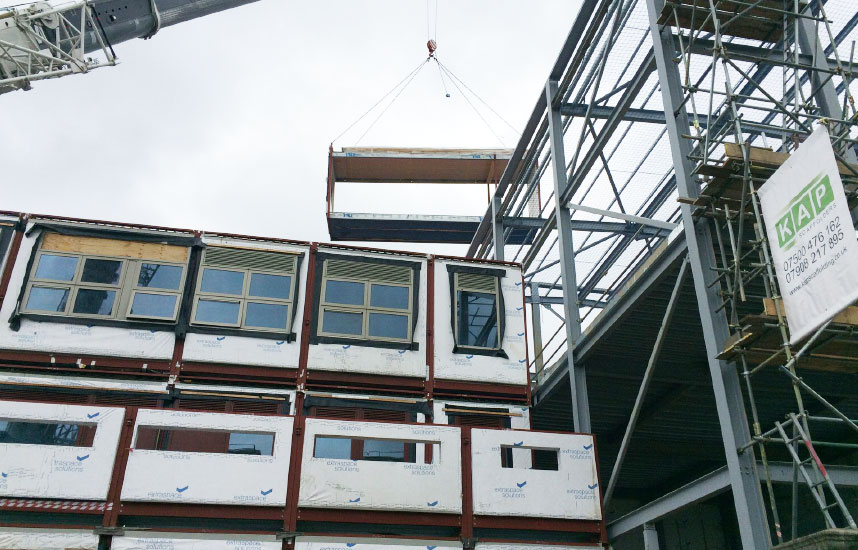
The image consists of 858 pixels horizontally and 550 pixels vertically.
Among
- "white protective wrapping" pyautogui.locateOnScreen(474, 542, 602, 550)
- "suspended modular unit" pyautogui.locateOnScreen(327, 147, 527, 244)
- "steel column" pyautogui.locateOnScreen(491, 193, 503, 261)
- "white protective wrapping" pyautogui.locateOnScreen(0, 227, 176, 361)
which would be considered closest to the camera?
"white protective wrapping" pyautogui.locateOnScreen(474, 542, 602, 550)

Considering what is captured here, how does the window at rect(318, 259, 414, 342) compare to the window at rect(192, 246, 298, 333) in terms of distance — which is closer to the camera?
the window at rect(192, 246, 298, 333)

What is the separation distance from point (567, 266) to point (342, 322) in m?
6.38

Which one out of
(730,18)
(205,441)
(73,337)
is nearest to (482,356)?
(205,441)

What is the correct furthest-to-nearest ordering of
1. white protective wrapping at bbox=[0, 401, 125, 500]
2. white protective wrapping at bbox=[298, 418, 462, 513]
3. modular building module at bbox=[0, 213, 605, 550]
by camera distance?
white protective wrapping at bbox=[298, 418, 462, 513], modular building module at bbox=[0, 213, 605, 550], white protective wrapping at bbox=[0, 401, 125, 500]

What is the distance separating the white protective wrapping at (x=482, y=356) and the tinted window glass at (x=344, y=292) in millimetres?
2055

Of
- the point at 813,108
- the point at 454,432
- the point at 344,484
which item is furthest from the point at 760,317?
the point at 344,484

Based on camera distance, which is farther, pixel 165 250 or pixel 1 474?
pixel 165 250

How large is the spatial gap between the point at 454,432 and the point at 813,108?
998 centimetres

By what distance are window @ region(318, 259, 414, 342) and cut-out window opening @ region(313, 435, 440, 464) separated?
2.79m

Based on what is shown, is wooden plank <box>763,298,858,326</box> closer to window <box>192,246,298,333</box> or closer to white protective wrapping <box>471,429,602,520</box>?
white protective wrapping <box>471,429,602,520</box>

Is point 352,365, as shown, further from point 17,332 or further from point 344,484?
point 17,332

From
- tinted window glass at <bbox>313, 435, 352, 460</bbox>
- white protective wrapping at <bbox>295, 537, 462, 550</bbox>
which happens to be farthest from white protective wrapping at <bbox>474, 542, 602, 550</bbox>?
tinted window glass at <bbox>313, 435, 352, 460</bbox>

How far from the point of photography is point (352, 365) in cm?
1898

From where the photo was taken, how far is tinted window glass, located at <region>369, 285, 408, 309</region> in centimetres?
1984
